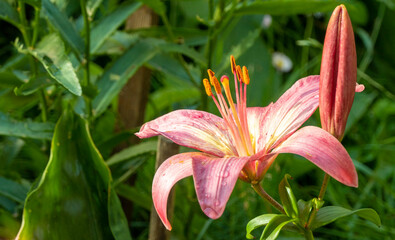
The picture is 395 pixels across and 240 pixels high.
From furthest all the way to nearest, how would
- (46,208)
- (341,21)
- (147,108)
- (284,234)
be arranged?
(147,108)
(284,234)
(46,208)
(341,21)

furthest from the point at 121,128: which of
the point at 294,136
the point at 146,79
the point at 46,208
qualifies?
the point at 294,136

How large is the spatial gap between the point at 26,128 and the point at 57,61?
0.11m

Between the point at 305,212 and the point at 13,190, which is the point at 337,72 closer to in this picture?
the point at 305,212

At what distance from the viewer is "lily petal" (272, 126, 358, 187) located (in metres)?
0.37

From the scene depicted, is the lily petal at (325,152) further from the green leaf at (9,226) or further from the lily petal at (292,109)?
the green leaf at (9,226)

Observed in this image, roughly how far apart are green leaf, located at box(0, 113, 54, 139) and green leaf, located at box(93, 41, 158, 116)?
3.1 inches

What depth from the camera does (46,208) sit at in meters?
0.67

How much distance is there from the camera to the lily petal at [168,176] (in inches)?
16.6

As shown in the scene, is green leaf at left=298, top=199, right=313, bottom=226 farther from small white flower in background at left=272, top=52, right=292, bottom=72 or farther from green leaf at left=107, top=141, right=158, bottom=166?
small white flower in background at left=272, top=52, right=292, bottom=72

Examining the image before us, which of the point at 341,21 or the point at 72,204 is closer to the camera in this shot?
the point at 341,21

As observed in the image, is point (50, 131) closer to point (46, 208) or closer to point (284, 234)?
point (46, 208)

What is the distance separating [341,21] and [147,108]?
0.77 metres

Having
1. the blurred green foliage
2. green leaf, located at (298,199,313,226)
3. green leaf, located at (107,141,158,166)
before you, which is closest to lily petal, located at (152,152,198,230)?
green leaf, located at (298,199,313,226)

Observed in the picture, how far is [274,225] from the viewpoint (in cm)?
45
